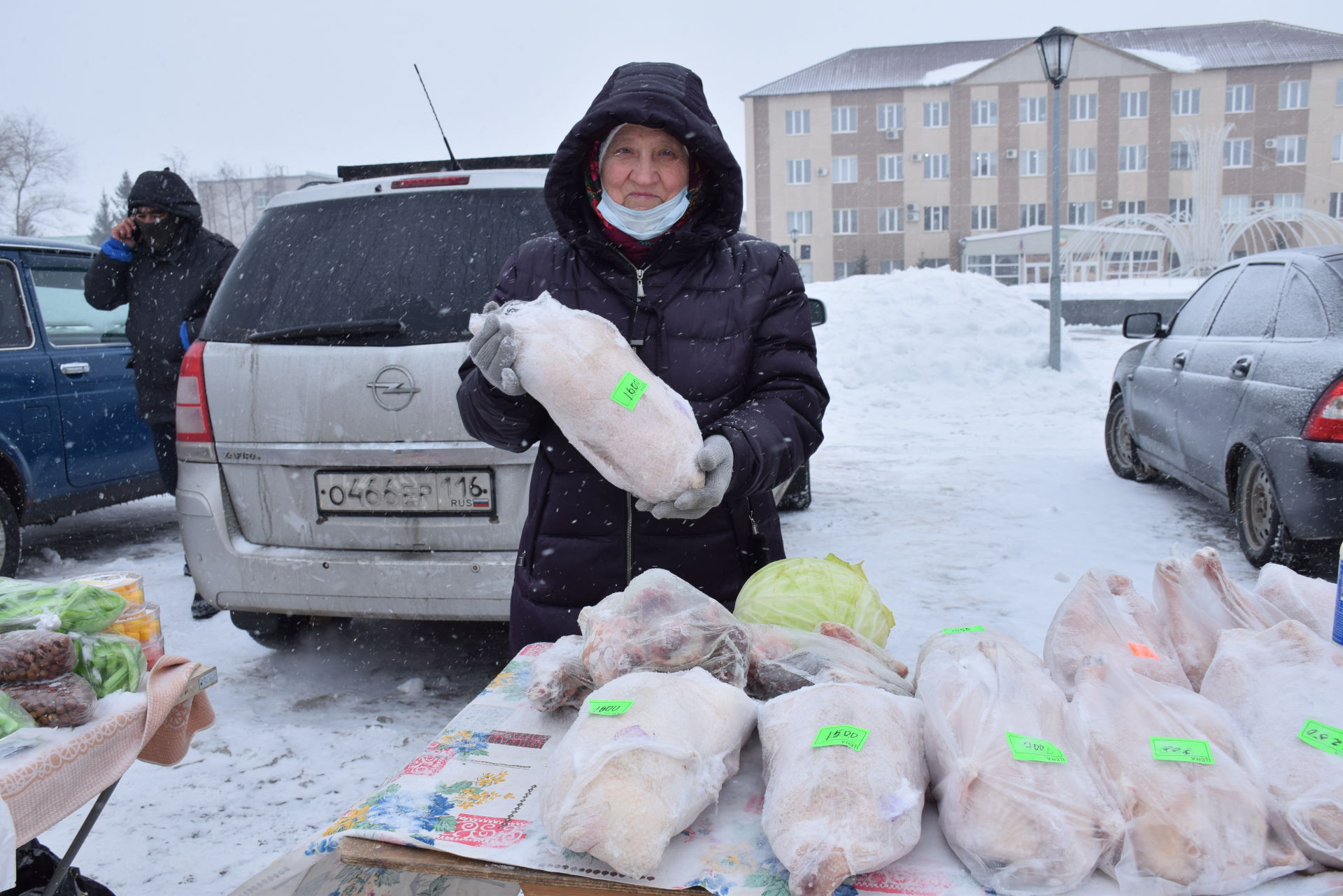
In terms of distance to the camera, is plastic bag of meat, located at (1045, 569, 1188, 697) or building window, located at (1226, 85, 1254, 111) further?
building window, located at (1226, 85, 1254, 111)

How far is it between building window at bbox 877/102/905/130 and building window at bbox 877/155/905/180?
1.62 metres

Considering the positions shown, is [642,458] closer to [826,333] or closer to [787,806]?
[787,806]

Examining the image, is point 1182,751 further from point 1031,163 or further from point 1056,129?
point 1031,163

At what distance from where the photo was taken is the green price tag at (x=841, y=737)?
1.21 m

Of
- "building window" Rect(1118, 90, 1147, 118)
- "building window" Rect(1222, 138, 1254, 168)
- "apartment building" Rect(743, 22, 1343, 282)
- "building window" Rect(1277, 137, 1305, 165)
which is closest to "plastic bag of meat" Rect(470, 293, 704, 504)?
"apartment building" Rect(743, 22, 1343, 282)

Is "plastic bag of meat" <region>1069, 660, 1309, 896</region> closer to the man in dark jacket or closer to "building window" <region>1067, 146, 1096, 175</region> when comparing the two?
the man in dark jacket

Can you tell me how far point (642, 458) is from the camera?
1708 mm

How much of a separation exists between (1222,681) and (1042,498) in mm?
5876

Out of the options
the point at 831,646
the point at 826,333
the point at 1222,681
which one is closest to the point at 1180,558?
the point at 1222,681

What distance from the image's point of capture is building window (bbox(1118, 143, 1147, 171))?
4869 centimetres

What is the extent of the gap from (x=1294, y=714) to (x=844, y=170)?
2097 inches

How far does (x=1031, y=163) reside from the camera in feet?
162

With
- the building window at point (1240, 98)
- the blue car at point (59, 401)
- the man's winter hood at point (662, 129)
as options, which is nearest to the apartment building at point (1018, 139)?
the building window at point (1240, 98)

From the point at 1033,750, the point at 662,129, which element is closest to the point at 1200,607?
the point at 1033,750
